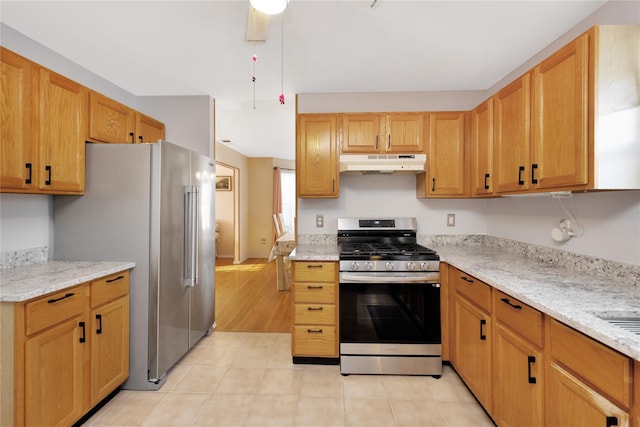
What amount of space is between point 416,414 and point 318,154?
2135 mm

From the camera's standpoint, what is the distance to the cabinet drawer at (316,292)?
97.6 inches

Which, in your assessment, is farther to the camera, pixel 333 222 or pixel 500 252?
pixel 333 222

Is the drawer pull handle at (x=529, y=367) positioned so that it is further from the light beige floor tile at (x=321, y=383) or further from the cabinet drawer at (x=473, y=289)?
the light beige floor tile at (x=321, y=383)

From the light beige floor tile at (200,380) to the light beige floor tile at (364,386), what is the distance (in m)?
0.98

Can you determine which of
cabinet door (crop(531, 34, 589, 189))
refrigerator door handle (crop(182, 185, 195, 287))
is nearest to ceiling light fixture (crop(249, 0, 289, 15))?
cabinet door (crop(531, 34, 589, 189))

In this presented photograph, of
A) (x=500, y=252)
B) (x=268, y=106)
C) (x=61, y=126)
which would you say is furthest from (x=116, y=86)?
(x=500, y=252)

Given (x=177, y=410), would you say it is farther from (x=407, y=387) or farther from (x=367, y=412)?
(x=407, y=387)

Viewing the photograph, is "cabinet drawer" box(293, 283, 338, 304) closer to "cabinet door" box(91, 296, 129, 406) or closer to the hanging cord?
"cabinet door" box(91, 296, 129, 406)

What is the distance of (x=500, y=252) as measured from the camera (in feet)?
8.89

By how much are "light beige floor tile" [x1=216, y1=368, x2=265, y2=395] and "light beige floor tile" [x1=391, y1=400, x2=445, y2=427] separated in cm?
100

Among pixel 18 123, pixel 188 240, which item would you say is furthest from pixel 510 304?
pixel 18 123

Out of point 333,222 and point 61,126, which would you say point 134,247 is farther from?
point 333,222

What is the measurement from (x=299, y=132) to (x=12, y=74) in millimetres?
1913

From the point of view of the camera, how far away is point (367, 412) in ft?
6.50
